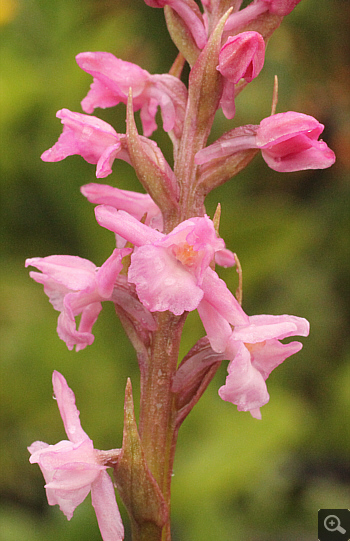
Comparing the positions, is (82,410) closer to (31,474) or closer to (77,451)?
(31,474)

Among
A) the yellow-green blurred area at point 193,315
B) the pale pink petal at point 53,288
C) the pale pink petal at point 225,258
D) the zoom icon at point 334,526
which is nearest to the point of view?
the pale pink petal at point 53,288

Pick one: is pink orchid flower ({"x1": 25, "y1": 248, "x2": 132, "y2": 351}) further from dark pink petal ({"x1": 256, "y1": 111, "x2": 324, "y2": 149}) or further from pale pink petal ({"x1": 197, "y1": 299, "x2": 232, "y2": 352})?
dark pink petal ({"x1": 256, "y1": 111, "x2": 324, "y2": 149})

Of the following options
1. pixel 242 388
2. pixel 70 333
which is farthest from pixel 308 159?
pixel 70 333

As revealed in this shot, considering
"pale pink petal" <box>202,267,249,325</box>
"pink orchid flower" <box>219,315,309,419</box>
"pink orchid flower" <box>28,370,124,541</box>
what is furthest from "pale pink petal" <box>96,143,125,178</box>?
"pink orchid flower" <box>28,370,124,541</box>

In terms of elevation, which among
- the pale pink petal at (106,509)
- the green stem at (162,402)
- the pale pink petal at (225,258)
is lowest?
the pale pink petal at (106,509)

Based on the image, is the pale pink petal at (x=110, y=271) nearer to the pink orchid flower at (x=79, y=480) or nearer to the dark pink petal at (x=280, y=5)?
the pink orchid flower at (x=79, y=480)

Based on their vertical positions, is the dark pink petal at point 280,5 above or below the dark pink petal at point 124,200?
above

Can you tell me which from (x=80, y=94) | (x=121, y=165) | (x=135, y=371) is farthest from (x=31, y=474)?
(x=80, y=94)

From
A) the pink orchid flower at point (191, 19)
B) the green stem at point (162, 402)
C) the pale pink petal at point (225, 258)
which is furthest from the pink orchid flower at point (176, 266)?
the pink orchid flower at point (191, 19)
